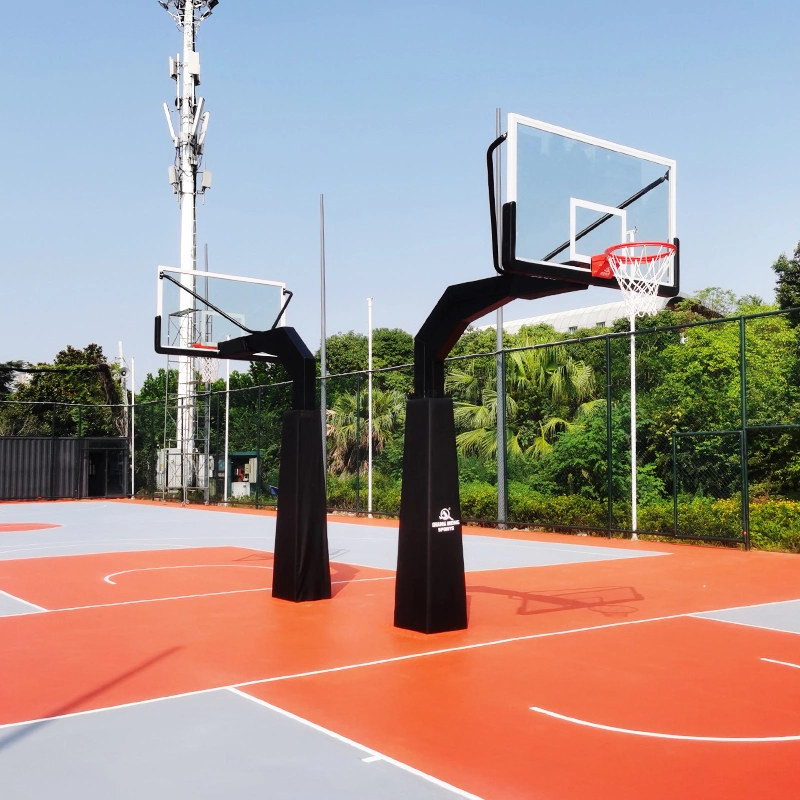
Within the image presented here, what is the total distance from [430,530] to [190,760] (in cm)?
357

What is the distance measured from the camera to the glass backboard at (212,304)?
12.4m

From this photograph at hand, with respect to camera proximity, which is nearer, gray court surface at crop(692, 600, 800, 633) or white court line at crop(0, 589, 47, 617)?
gray court surface at crop(692, 600, 800, 633)

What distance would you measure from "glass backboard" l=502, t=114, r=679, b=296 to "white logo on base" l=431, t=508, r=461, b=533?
2.07 meters

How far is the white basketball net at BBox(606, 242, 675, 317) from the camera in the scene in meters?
8.45

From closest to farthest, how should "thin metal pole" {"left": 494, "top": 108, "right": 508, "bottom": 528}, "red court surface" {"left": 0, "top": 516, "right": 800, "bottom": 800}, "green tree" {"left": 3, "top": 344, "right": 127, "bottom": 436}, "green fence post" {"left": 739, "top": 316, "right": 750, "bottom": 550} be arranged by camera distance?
1. "red court surface" {"left": 0, "top": 516, "right": 800, "bottom": 800}
2. "green fence post" {"left": 739, "top": 316, "right": 750, "bottom": 550}
3. "thin metal pole" {"left": 494, "top": 108, "right": 508, "bottom": 528}
4. "green tree" {"left": 3, "top": 344, "right": 127, "bottom": 436}

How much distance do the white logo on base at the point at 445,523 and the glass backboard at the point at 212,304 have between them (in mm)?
5552

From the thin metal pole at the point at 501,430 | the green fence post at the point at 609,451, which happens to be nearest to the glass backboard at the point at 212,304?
the green fence post at the point at 609,451

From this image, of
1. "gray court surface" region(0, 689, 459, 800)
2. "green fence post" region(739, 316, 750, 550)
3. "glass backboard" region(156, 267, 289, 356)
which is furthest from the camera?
"green fence post" region(739, 316, 750, 550)

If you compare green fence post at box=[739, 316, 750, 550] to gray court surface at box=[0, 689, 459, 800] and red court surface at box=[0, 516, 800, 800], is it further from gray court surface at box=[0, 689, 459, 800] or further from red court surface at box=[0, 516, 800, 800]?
gray court surface at box=[0, 689, 459, 800]

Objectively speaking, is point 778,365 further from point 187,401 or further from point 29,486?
point 29,486

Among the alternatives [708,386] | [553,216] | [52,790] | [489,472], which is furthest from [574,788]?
[708,386]

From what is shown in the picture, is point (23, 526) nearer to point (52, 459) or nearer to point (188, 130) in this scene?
point (52, 459)

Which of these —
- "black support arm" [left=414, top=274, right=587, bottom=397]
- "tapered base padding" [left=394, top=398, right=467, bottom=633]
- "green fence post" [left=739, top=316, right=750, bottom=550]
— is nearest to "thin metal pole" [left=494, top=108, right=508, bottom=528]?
"green fence post" [left=739, top=316, right=750, bottom=550]

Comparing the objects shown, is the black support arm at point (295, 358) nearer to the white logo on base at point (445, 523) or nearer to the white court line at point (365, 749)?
the white logo on base at point (445, 523)
